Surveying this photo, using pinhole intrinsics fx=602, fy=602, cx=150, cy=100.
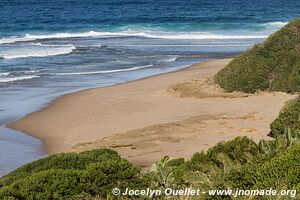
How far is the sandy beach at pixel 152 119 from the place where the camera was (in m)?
17.0

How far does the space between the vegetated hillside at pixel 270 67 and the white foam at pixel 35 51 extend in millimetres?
17471

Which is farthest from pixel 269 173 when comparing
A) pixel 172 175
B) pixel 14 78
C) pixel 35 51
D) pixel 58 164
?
pixel 35 51

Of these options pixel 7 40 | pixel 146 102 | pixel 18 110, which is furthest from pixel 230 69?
pixel 7 40

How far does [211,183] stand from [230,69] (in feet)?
60.4

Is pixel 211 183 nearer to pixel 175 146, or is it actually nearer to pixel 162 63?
pixel 175 146

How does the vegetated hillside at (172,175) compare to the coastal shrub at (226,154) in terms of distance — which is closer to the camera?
the vegetated hillside at (172,175)

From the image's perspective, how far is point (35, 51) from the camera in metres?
41.8

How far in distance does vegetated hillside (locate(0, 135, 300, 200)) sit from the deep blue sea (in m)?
6.34

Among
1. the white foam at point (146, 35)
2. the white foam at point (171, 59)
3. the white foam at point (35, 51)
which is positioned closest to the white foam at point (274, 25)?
the white foam at point (146, 35)

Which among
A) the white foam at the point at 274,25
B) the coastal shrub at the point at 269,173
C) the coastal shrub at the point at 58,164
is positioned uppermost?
the coastal shrub at the point at 269,173

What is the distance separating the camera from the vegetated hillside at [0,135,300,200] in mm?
7867

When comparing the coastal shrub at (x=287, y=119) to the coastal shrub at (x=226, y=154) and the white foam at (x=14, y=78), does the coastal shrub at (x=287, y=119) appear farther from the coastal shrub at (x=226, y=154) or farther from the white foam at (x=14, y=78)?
the white foam at (x=14, y=78)

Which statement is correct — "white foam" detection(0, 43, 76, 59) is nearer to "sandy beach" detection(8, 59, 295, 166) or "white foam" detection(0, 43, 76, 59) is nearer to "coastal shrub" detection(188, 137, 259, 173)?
"sandy beach" detection(8, 59, 295, 166)

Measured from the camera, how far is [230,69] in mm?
25688
